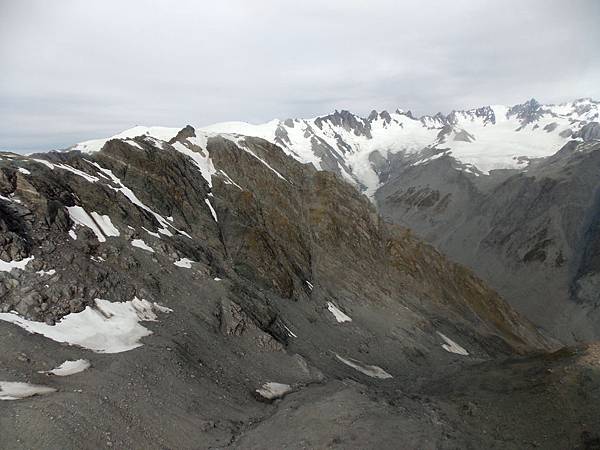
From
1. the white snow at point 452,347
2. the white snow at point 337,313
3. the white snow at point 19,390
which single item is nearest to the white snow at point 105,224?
the white snow at point 19,390

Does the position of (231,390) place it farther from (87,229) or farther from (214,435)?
(87,229)

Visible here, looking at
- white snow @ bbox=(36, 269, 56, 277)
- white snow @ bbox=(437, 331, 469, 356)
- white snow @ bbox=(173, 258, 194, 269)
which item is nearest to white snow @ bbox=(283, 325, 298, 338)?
white snow @ bbox=(173, 258, 194, 269)

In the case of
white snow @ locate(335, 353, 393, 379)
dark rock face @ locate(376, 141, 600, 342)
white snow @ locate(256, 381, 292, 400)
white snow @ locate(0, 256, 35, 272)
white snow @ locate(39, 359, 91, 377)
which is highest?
white snow @ locate(0, 256, 35, 272)

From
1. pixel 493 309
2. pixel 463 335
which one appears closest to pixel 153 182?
pixel 463 335

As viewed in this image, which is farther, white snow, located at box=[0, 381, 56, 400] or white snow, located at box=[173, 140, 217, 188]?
white snow, located at box=[173, 140, 217, 188]

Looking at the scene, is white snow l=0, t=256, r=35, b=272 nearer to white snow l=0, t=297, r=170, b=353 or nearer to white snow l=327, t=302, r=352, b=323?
white snow l=0, t=297, r=170, b=353

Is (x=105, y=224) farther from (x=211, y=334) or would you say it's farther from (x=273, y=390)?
(x=273, y=390)

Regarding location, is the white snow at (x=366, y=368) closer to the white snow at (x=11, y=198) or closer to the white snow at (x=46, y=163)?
the white snow at (x=11, y=198)

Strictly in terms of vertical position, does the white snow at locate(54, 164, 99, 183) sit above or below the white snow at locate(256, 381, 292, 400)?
above
